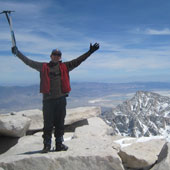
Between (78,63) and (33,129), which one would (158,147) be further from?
(33,129)

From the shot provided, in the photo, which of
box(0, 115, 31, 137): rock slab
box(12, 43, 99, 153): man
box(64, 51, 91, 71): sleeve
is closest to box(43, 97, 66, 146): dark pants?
box(12, 43, 99, 153): man

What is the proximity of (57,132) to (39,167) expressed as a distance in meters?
1.72

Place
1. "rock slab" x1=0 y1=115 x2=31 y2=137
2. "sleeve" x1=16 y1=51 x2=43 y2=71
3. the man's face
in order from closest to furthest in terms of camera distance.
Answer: "sleeve" x1=16 y1=51 x2=43 y2=71 < the man's face < "rock slab" x1=0 y1=115 x2=31 y2=137

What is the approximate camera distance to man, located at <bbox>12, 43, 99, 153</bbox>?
9.84 metres

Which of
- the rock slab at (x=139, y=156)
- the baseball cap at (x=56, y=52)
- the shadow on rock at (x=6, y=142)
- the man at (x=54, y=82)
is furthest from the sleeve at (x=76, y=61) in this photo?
the shadow on rock at (x=6, y=142)

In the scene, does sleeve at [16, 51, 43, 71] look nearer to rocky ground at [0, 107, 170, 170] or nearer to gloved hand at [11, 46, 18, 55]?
gloved hand at [11, 46, 18, 55]

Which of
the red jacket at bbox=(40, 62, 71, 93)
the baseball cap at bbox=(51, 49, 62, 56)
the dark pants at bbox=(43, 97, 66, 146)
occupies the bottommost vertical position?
the dark pants at bbox=(43, 97, 66, 146)

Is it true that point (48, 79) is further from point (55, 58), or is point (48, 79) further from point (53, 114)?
point (53, 114)

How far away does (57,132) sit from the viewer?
10555 millimetres

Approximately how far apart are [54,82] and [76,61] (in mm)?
1222

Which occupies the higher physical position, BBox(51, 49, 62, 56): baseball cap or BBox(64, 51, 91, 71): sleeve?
BBox(51, 49, 62, 56): baseball cap

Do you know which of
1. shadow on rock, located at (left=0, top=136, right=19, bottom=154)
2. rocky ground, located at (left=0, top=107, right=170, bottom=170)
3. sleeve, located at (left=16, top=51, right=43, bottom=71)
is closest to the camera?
rocky ground, located at (left=0, top=107, right=170, bottom=170)

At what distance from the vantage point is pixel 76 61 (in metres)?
10.3

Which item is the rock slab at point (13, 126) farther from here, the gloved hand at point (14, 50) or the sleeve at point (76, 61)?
the sleeve at point (76, 61)
